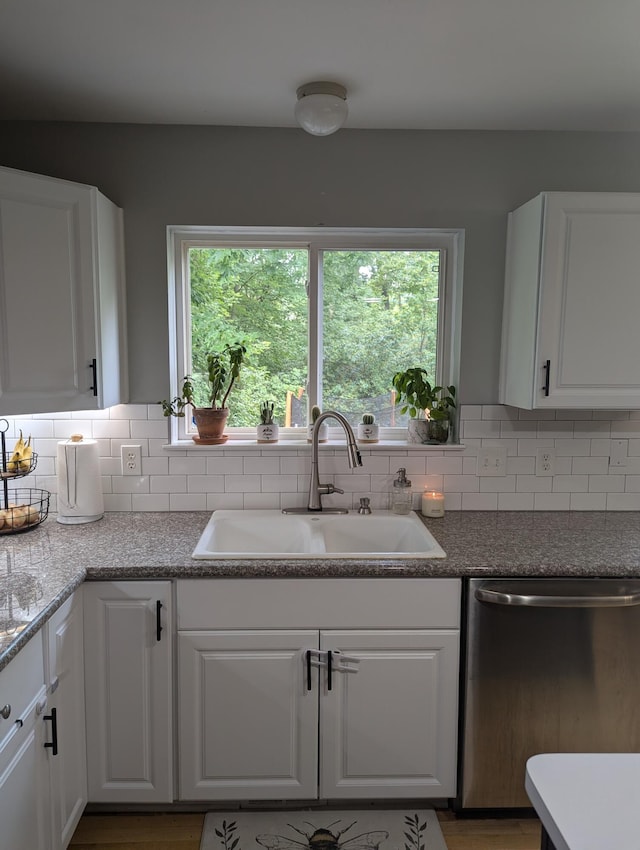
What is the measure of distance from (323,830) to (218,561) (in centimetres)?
92

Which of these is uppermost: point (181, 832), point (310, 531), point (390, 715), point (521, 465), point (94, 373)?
point (94, 373)

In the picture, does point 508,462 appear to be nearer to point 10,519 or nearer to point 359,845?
point 359,845

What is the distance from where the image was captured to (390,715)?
1.82 metres

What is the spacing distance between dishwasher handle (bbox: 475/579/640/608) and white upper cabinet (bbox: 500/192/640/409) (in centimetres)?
65

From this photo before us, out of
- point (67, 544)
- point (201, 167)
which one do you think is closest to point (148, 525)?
point (67, 544)

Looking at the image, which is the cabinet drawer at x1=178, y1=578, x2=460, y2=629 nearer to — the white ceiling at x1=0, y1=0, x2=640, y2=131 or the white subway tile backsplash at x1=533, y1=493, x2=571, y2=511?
the white subway tile backsplash at x1=533, y1=493, x2=571, y2=511

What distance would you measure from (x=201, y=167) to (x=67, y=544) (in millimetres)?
1468

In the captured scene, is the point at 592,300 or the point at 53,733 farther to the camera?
the point at 592,300

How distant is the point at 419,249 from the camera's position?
7.90 ft

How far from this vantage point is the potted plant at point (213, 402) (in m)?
2.31

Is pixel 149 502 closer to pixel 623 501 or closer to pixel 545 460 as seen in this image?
pixel 545 460

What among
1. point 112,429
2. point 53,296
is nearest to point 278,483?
point 112,429

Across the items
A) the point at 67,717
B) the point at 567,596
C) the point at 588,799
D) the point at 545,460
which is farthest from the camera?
the point at 545,460

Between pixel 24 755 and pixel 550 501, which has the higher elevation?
pixel 550 501
